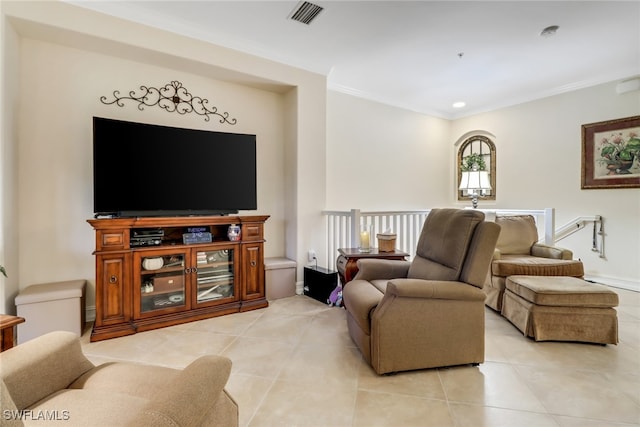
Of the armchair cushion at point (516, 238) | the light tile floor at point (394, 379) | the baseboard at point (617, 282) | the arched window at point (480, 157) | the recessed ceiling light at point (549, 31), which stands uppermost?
the recessed ceiling light at point (549, 31)

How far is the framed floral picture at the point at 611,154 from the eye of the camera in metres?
3.76

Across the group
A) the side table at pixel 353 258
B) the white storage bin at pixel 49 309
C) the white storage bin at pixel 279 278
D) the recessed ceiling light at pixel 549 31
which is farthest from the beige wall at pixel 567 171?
the white storage bin at pixel 49 309

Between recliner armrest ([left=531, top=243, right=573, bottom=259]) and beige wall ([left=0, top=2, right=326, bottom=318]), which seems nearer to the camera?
beige wall ([left=0, top=2, right=326, bottom=318])

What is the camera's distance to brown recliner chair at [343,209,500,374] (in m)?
1.87

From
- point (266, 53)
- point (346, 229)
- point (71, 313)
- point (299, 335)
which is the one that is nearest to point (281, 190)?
point (346, 229)

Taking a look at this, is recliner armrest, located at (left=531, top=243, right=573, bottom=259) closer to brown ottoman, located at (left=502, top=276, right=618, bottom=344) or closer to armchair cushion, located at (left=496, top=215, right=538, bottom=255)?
armchair cushion, located at (left=496, top=215, right=538, bottom=255)

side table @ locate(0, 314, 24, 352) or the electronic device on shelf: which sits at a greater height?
the electronic device on shelf

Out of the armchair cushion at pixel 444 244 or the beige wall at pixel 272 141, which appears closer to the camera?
the armchair cushion at pixel 444 244

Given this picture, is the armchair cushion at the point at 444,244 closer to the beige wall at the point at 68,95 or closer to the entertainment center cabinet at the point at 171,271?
the entertainment center cabinet at the point at 171,271

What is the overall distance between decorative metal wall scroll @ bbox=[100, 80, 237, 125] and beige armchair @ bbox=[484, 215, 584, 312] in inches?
125

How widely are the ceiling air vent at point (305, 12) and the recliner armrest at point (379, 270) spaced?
7.10 ft

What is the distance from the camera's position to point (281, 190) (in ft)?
12.7

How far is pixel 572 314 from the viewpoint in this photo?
2.36 m

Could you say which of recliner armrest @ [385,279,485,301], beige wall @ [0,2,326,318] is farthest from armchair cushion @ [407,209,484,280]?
beige wall @ [0,2,326,318]
